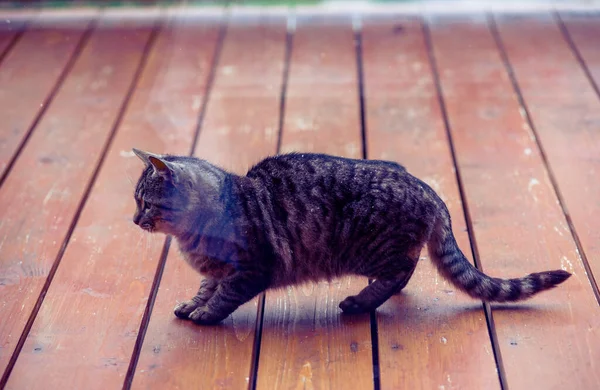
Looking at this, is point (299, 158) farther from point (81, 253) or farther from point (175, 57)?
point (175, 57)

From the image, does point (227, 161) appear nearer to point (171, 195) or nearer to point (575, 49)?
point (171, 195)

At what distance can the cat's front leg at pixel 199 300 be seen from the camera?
8.08 ft

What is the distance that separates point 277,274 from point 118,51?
2067mm

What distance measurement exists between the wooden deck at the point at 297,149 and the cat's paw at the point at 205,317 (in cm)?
3

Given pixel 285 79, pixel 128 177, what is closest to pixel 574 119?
pixel 285 79

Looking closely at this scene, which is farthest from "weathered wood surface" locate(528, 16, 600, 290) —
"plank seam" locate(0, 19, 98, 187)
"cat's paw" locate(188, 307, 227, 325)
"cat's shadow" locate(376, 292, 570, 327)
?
"plank seam" locate(0, 19, 98, 187)

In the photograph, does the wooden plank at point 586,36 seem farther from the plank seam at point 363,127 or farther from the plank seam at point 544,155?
the plank seam at point 363,127

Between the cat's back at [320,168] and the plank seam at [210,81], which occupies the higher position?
the cat's back at [320,168]

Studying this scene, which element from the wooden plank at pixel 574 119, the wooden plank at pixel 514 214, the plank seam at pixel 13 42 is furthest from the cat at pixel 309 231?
the plank seam at pixel 13 42

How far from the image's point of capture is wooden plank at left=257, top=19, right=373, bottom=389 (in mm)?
2221

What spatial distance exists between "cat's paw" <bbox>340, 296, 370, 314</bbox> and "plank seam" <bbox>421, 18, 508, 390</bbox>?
13.2 inches

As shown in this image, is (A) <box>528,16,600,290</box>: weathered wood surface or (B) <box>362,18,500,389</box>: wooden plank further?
(A) <box>528,16,600,290</box>: weathered wood surface

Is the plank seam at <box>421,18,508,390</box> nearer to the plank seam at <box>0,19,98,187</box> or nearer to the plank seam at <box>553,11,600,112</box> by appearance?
the plank seam at <box>553,11,600,112</box>

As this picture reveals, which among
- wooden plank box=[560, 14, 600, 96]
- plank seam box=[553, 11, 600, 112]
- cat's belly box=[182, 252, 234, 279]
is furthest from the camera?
wooden plank box=[560, 14, 600, 96]
